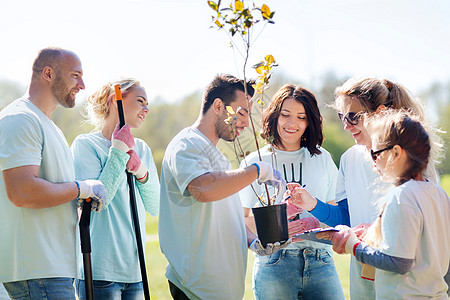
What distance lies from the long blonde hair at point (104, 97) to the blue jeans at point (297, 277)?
45.7 inches

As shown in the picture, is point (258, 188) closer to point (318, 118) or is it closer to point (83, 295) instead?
point (318, 118)

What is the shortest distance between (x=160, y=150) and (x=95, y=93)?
15419 millimetres

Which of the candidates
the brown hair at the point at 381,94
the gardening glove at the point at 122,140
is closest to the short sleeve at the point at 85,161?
the gardening glove at the point at 122,140

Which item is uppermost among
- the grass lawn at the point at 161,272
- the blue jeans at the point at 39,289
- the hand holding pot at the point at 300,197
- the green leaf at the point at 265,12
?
the green leaf at the point at 265,12

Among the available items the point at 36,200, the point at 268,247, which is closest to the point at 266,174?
the point at 268,247

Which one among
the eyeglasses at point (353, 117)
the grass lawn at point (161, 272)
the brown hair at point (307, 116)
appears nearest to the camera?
the eyeglasses at point (353, 117)

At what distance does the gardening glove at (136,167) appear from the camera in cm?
244

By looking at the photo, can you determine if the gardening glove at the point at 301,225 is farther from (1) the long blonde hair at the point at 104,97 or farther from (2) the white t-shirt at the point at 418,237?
(1) the long blonde hair at the point at 104,97

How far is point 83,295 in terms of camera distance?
232 centimetres

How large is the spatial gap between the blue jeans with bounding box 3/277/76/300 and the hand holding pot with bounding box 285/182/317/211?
1.07 metres

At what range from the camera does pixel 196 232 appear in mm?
1987

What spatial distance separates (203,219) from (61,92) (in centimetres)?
84

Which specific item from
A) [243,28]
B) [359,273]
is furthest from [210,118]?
[359,273]

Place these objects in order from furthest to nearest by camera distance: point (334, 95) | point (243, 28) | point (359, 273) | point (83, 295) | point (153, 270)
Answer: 1. point (153, 270)
2. point (334, 95)
3. point (83, 295)
4. point (359, 273)
5. point (243, 28)
